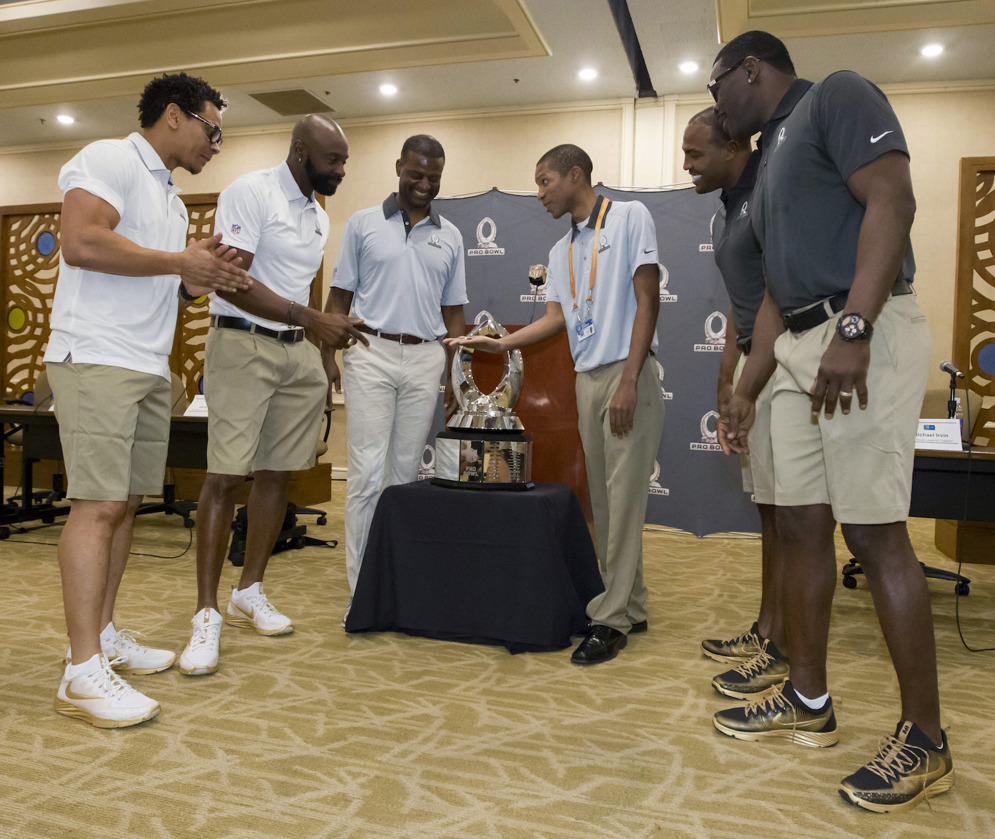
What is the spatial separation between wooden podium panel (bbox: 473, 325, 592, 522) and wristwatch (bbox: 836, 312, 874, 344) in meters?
2.92

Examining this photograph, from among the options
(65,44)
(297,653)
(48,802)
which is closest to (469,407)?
(297,653)

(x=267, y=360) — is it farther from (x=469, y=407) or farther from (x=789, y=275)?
(x=789, y=275)

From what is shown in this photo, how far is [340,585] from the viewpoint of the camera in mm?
3473

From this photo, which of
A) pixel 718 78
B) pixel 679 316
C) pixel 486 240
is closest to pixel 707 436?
pixel 679 316

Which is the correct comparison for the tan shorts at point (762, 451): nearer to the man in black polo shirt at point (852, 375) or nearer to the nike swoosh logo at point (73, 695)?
the man in black polo shirt at point (852, 375)

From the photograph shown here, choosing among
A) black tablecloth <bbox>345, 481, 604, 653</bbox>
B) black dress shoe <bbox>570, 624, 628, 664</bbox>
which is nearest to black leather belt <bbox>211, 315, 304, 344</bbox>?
black tablecloth <bbox>345, 481, 604, 653</bbox>

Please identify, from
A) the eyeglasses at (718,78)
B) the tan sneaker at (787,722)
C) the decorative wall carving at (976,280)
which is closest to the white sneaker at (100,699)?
the tan sneaker at (787,722)

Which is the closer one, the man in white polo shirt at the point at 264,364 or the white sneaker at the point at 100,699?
the white sneaker at the point at 100,699

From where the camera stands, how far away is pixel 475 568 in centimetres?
256

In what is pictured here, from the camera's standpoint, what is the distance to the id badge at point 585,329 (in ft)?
8.63

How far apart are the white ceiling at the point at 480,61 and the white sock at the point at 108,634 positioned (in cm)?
494

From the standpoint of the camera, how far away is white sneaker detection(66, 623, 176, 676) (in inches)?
86.3

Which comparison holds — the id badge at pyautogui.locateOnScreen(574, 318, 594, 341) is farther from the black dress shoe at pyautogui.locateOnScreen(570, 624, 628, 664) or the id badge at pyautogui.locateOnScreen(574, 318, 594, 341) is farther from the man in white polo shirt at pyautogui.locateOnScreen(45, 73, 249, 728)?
the man in white polo shirt at pyautogui.locateOnScreen(45, 73, 249, 728)

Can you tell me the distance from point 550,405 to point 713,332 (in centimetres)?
118
